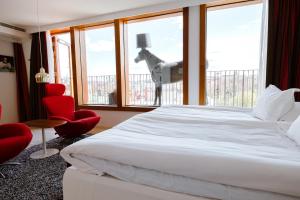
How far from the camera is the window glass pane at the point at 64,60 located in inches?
188

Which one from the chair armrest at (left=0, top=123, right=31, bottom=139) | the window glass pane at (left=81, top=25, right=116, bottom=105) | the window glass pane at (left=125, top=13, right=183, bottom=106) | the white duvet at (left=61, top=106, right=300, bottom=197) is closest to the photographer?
the white duvet at (left=61, top=106, right=300, bottom=197)

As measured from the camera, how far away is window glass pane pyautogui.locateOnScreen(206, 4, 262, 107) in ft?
10.6

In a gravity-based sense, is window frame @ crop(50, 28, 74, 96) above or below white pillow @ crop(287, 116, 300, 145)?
above

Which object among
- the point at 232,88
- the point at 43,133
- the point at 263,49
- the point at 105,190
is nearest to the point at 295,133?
the point at 105,190

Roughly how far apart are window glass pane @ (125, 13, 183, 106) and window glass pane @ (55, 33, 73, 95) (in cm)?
165

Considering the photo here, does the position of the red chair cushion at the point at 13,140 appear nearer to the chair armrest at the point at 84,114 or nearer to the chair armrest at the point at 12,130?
the chair armrest at the point at 12,130

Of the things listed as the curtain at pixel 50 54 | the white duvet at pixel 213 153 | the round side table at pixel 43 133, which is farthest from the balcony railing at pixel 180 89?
the white duvet at pixel 213 153

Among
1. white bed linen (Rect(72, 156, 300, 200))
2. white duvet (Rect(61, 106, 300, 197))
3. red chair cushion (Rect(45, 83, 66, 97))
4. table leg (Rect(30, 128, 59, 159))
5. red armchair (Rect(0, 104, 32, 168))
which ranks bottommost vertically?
table leg (Rect(30, 128, 59, 159))

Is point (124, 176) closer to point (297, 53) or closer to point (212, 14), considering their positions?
point (297, 53)

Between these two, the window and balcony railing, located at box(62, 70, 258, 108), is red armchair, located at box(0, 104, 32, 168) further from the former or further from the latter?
the window

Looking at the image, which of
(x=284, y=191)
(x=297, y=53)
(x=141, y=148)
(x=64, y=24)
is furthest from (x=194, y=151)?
(x=64, y=24)

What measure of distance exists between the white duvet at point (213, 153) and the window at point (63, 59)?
3.83 meters

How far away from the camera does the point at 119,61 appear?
4.09 meters

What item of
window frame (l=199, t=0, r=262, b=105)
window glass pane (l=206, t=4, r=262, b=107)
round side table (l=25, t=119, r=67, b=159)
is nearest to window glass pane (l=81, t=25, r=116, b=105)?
round side table (l=25, t=119, r=67, b=159)
